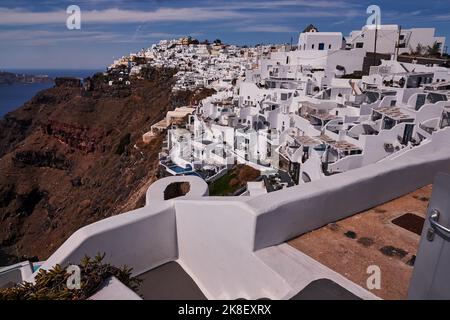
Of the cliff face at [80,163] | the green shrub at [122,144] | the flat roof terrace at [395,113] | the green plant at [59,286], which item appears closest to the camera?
the green plant at [59,286]

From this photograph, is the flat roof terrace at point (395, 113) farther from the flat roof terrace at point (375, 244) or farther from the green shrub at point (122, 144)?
the green shrub at point (122, 144)

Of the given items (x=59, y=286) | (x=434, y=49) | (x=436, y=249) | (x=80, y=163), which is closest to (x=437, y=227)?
(x=436, y=249)

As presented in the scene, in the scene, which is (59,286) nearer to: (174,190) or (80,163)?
(174,190)

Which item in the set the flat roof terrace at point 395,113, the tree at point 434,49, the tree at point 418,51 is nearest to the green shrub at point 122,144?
the flat roof terrace at point 395,113

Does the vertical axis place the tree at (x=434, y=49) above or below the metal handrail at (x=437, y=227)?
above

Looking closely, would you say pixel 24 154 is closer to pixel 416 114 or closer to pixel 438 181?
pixel 416 114

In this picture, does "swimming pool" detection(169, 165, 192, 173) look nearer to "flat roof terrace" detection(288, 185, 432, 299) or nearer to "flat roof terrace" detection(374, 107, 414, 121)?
"flat roof terrace" detection(374, 107, 414, 121)
